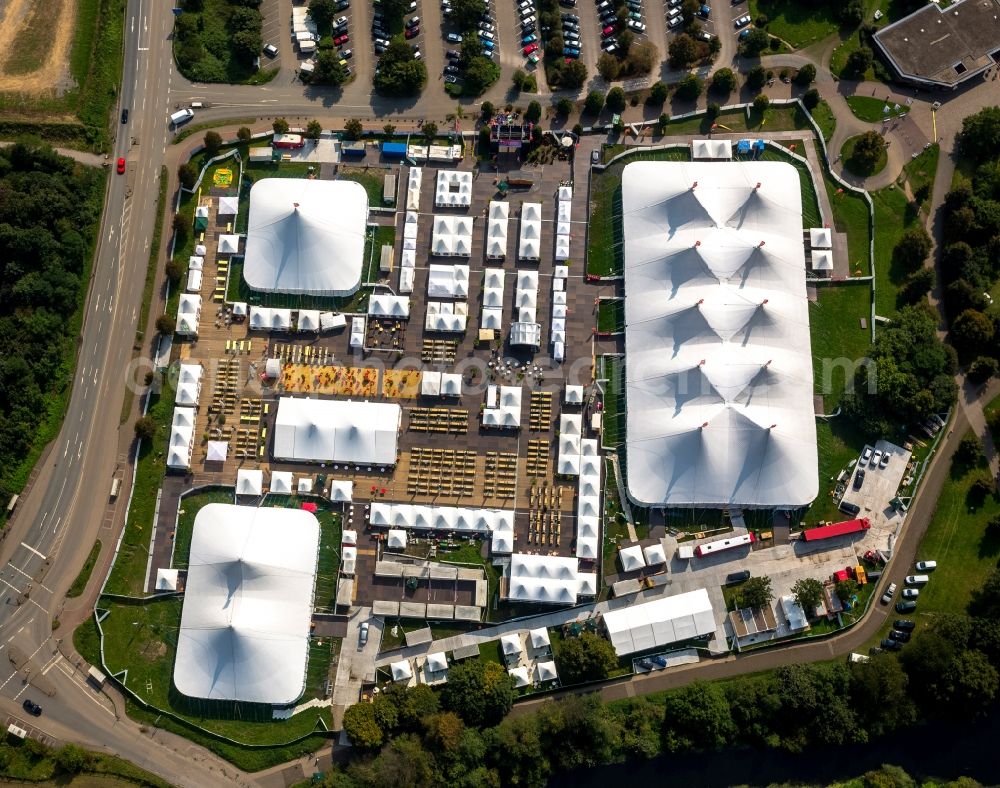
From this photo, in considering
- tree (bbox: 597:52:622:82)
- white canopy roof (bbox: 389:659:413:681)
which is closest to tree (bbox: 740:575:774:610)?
white canopy roof (bbox: 389:659:413:681)

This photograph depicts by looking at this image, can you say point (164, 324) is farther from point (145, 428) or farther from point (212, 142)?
point (212, 142)

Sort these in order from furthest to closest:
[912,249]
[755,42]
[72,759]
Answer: [755,42] → [912,249] → [72,759]

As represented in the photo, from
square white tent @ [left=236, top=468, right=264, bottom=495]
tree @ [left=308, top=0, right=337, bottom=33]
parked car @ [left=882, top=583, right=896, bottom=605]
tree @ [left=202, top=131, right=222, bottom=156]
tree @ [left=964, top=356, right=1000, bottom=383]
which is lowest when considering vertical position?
parked car @ [left=882, top=583, right=896, bottom=605]

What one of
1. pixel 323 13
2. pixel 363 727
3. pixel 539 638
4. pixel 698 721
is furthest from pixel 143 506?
pixel 698 721

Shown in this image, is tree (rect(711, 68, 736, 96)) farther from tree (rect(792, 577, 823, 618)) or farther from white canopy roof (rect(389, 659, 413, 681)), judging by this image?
white canopy roof (rect(389, 659, 413, 681))

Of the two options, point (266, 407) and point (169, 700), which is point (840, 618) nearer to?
point (266, 407)

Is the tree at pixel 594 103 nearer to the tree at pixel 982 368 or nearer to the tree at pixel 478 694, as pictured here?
the tree at pixel 982 368

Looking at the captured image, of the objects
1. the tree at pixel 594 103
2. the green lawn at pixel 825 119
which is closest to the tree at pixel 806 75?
the green lawn at pixel 825 119
